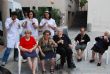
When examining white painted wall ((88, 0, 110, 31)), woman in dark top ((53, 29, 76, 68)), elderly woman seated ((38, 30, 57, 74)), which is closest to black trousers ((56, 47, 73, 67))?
woman in dark top ((53, 29, 76, 68))

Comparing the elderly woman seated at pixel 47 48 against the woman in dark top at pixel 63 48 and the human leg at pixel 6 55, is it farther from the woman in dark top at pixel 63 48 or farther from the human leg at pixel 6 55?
the human leg at pixel 6 55

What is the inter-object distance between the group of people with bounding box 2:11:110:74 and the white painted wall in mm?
13266

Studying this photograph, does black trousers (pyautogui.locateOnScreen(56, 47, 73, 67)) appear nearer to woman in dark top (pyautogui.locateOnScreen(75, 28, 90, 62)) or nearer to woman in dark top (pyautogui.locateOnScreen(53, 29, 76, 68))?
woman in dark top (pyautogui.locateOnScreen(53, 29, 76, 68))

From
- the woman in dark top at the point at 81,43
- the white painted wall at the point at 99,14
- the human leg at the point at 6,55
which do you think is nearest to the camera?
the human leg at the point at 6,55

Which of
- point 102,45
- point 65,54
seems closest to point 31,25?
point 65,54

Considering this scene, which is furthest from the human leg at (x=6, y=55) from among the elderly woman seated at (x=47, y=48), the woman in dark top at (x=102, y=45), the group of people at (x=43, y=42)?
the woman in dark top at (x=102, y=45)

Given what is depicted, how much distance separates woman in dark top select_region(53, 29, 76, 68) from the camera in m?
9.48

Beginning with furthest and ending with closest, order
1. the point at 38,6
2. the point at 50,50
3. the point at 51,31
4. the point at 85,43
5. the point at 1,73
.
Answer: the point at 38,6 < the point at 85,43 < the point at 51,31 < the point at 50,50 < the point at 1,73

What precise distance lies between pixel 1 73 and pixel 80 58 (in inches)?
186

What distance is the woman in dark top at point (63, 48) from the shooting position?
9484mm

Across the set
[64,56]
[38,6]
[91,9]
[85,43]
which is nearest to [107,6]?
[91,9]

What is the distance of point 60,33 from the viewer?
9.78 m

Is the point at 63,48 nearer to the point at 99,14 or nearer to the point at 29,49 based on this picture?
the point at 29,49

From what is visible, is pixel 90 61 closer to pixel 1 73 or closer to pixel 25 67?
pixel 25 67
